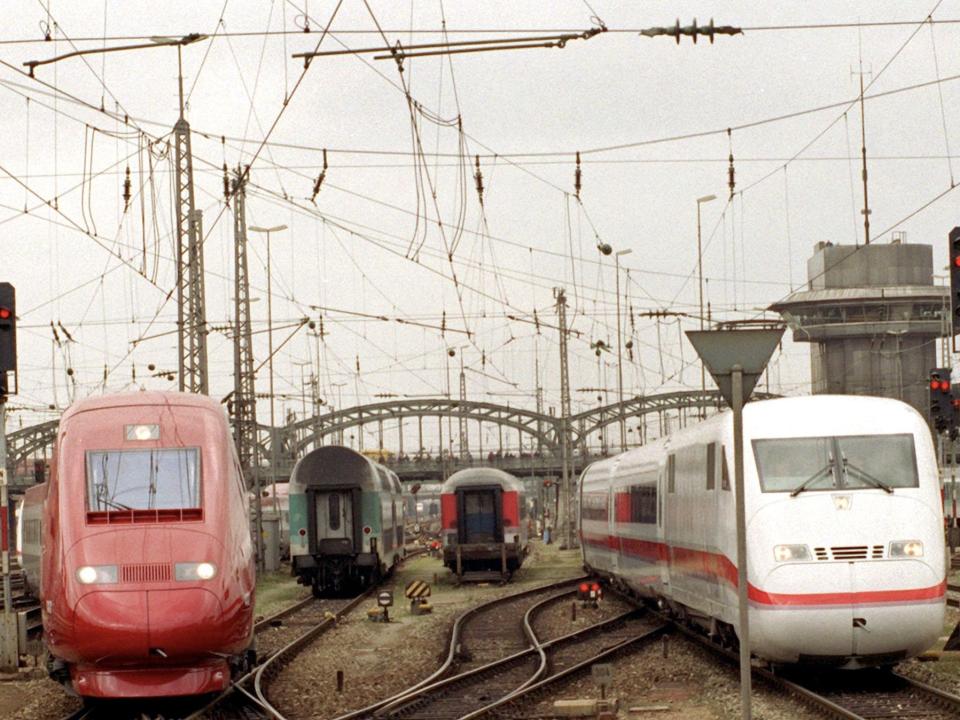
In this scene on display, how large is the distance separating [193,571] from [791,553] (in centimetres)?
623

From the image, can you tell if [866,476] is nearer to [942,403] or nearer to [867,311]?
[942,403]

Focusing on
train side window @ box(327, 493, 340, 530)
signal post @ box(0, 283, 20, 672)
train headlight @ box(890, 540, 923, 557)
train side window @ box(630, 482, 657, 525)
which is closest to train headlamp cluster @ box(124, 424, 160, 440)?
signal post @ box(0, 283, 20, 672)

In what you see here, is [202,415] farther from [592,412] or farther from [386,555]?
[592,412]

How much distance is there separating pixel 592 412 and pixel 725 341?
130205 millimetres

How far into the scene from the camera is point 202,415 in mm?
18000

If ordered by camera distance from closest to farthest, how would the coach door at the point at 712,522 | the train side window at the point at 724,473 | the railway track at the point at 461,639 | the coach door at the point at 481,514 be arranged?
the railway track at the point at 461,639 → the train side window at the point at 724,473 → the coach door at the point at 712,522 → the coach door at the point at 481,514

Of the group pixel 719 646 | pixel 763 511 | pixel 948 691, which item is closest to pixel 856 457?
pixel 763 511

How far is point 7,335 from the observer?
805 inches

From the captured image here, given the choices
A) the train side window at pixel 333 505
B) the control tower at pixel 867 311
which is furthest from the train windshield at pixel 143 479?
the control tower at pixel 867 311

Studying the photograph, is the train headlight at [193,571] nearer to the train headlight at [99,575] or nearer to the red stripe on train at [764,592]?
the train headlight at [99,575]

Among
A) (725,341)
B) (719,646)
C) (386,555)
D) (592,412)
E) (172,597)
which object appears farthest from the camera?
(592,412)

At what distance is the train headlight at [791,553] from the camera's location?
17234mm

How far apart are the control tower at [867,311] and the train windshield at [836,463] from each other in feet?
387

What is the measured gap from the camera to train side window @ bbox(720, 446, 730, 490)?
18.8m
